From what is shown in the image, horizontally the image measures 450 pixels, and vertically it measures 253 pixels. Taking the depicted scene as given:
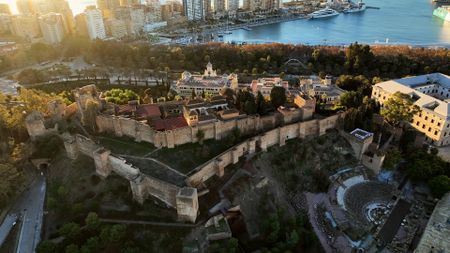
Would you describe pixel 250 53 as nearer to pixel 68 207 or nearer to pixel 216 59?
pixel 216 59

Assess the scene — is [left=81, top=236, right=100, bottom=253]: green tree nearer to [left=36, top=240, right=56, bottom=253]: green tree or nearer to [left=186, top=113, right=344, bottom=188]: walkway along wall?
[left=36, top=240, right=56, bottom=253]: green tree

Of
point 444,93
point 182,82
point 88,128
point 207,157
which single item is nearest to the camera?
point 207,157

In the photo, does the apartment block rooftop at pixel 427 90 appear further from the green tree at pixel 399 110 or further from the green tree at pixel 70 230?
the green tree at pixel 70 230

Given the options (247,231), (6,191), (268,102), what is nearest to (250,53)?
(268,102)

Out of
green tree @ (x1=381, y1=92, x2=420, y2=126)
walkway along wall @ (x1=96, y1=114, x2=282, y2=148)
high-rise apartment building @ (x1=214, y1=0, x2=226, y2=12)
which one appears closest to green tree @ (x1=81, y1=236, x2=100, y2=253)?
walkway along wall @ (x1=96, y1=114, x2=282, y2=148)

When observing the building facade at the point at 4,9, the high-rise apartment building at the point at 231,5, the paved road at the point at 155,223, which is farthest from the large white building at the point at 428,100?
the building facade at the point at 4,9

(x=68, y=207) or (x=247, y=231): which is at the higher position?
(x=68, y=207)
